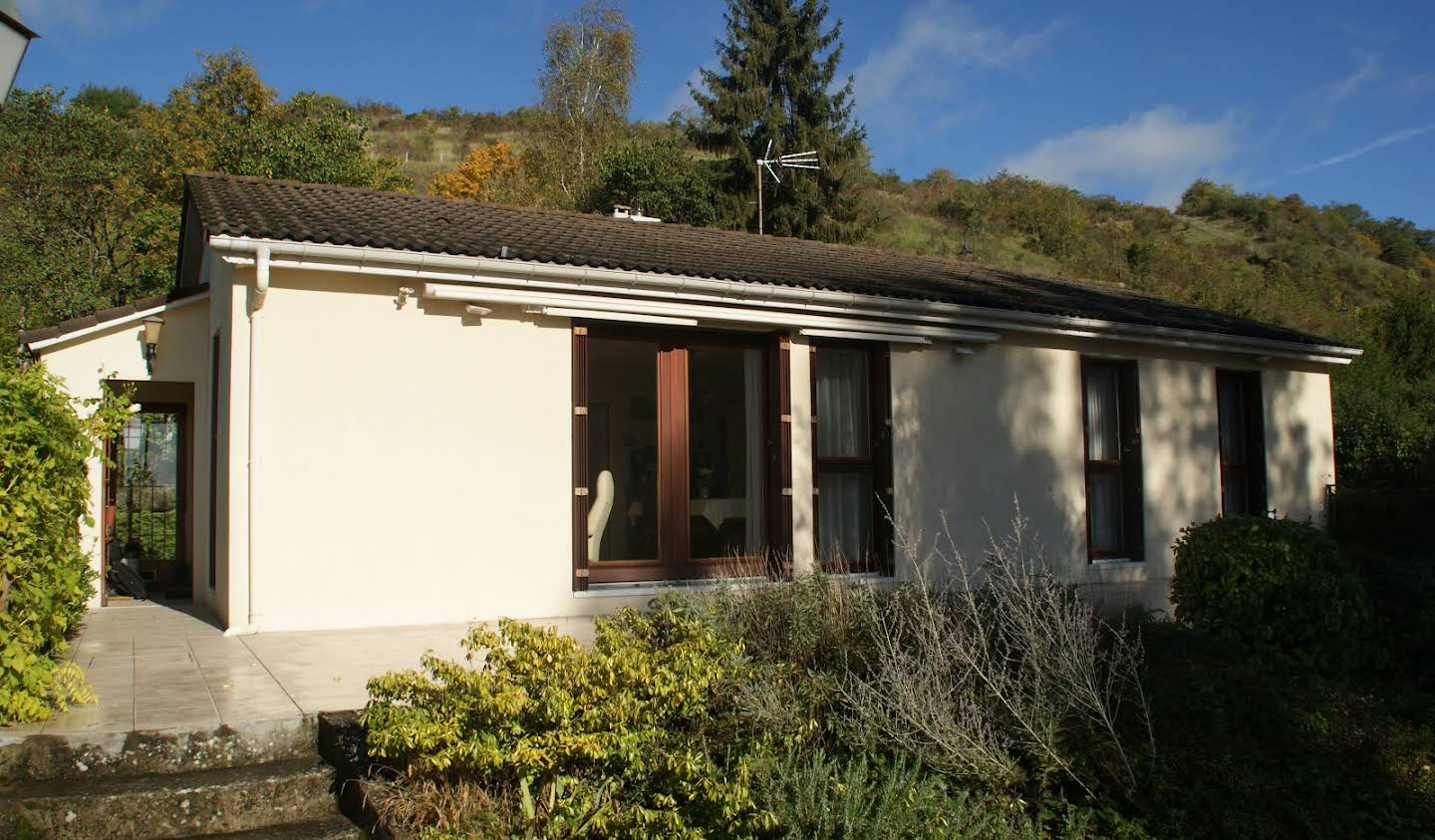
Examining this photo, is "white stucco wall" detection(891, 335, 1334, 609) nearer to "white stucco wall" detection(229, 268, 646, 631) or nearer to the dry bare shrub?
"white stucco wall" detection(229, 268, 646, 631)

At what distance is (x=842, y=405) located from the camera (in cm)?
1036

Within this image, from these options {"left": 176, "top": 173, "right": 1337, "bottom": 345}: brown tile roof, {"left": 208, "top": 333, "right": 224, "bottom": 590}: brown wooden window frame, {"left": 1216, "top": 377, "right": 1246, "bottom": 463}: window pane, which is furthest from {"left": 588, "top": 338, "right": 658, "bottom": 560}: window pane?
{"left": 1216, "top": 377, "right": 1246, "bottom": 463}: window pane

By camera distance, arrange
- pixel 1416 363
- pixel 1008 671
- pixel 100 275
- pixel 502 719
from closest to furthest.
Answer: pixel 502 719 < pixel 1008 671 < pixel 100 275 < pixel 1416 363

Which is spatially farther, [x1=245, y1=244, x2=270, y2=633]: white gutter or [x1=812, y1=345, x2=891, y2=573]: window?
[x1=812, y1=345, x2=891, y2=573]: window

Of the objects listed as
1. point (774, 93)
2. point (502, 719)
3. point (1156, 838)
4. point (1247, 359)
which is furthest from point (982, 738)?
point (774, 93)

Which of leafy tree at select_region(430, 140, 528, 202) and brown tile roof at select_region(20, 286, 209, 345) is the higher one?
leafy tree at select_region(430, 140, 528, 202)

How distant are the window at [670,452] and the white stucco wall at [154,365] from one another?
151 inches

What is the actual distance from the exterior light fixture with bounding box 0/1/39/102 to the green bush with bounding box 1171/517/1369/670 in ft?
23.1

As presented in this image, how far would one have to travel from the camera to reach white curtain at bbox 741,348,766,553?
9.92 metres

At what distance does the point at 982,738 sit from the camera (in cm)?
470

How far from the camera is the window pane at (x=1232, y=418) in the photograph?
520 inches

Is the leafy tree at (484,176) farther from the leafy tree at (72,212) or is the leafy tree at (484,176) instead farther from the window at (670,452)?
the window at (670,452)

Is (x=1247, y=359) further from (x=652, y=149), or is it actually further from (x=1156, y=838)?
(x=652, y=149)

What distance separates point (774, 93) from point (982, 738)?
29.9m
